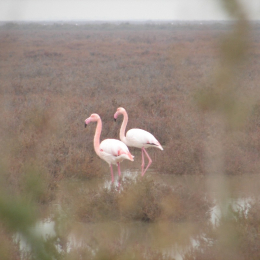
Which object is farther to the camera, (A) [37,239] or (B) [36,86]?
(B) [36,86]

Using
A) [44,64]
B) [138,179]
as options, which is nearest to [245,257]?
[138,179]

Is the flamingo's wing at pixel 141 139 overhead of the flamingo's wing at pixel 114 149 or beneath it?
overhead

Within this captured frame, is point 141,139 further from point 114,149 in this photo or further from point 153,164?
point 153,164

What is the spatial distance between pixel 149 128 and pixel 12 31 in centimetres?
864

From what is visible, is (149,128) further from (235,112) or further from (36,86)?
(235,112)

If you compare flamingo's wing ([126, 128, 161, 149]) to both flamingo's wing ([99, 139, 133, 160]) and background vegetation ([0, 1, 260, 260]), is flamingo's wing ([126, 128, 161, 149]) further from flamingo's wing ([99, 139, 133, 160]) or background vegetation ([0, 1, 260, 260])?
flamingo's wing ([99, 139, 133, 160])

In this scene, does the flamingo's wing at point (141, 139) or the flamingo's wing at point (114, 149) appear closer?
the flamingo's wing at point (114, 149)

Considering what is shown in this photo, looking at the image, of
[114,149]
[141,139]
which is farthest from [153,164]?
[114,149]

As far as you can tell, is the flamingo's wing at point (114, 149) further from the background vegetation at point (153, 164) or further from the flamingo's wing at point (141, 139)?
the flamingo's wing at point (141, 139)

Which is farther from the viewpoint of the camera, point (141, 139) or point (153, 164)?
point (153, 164)

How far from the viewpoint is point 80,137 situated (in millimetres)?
8555

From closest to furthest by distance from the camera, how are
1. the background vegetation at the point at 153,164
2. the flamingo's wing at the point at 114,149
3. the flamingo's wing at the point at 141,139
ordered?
the background vegetation at the point at 153,164, the flamingo's wing at the point at 114,149, the flamingo's wing at the point at 141,139

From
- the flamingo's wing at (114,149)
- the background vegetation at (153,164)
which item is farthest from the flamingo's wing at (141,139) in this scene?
the flamingo's wing at (114,149)

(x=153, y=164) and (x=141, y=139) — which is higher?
(x=141, y=139)
